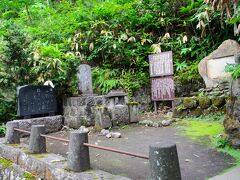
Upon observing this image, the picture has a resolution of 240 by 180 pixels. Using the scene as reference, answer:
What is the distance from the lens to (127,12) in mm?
11883

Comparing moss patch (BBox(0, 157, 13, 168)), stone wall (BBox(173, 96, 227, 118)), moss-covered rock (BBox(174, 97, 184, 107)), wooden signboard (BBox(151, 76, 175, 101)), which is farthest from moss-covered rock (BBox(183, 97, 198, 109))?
moss patch (BBox(0, 157, 13, 168))

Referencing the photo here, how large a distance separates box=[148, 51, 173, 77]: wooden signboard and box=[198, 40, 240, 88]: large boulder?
1349 millimetres

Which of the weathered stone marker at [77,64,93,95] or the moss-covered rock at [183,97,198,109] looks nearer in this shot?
the weathered stone marker at [77,64,93,95]

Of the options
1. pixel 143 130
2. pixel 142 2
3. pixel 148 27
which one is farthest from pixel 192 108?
pixel 142 2

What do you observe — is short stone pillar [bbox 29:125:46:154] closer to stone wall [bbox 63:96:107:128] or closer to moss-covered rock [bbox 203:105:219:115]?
stone wall [bbox 63:96:107:128]

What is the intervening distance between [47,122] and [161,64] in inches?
207

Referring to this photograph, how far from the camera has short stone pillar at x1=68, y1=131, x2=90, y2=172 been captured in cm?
339

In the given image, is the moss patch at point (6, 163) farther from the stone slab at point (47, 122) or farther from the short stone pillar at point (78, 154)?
the short stone pillar at point (78, 154)

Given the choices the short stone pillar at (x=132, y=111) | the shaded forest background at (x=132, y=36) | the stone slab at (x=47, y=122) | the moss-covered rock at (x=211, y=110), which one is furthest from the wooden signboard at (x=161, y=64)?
the stone slab at (x=47, y=122)

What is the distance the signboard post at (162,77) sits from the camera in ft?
32.6

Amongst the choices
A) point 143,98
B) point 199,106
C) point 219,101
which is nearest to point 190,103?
point 199,106

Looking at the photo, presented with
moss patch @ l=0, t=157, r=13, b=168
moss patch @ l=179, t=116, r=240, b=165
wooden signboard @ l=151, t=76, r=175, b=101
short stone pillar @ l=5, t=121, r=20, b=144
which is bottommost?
moss patch @ l=0, t=157, r=13, b=168

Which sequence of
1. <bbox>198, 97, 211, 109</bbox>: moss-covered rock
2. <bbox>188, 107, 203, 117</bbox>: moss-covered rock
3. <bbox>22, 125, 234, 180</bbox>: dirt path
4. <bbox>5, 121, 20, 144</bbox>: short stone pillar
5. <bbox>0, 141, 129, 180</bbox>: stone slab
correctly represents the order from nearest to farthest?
1. <bbox>0, 141, 129, 180</bbox>: stone slab
2. <bbox>22, 125, 234, 180</bbox>: dirt path
3. <bbox>5, 121, 20, 144</bbox>: short stone pillar
4. <bbox>198, 97, 211, 109</bbox>: moss-covered rock
5. <bbox>188, 107, 203, 117</bbox>: moss-covered rock

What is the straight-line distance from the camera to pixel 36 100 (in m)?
6.89
